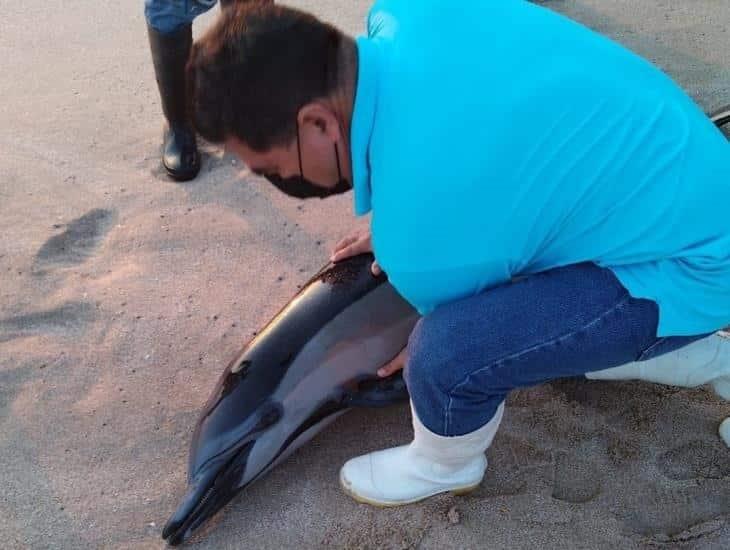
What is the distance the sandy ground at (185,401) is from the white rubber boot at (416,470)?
45 millimetres

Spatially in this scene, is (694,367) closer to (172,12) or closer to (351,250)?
(351,250)

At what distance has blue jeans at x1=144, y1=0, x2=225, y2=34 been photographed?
9.09 ft

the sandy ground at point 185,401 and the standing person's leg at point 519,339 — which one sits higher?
the standing person's leg at point 519,339

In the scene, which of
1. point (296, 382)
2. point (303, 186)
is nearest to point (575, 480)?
point (296, 382)

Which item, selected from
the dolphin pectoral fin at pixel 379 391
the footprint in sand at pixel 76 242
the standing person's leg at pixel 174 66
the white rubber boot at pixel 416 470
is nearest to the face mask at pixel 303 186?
the white rubber boot at pixel 416 470

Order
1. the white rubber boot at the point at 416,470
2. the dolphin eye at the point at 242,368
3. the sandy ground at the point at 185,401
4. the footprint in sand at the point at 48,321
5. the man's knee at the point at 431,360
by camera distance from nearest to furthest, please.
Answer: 1. the man's knee at the point at 431,360
2. the white rubber boot at the point at 416,470
3. the sandy ground at the point at 185,401
4. the dolphin eye at the point at 242,368
5. the footprint in sand at the point at 48,321

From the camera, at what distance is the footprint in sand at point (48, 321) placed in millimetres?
2469

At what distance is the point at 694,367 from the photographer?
1.98 m

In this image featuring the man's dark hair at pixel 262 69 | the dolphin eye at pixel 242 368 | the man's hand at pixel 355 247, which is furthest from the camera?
the man's hand at pixel 355 247

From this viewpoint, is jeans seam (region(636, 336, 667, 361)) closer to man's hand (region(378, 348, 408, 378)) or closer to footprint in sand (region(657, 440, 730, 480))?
footprint in sand (region(657, 440, 730, 480))

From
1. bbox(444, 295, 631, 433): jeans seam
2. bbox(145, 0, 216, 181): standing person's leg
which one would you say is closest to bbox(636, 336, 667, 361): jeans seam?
bbox(444, 295, 631, 433): jeans seam

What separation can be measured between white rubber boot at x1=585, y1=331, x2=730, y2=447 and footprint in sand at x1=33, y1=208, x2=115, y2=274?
5.94 feet

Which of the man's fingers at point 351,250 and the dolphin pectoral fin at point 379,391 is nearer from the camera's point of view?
the dolphin pectoral fin at point 379,391

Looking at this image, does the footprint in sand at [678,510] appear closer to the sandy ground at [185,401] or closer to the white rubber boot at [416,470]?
the sandy ground at [185,401]
